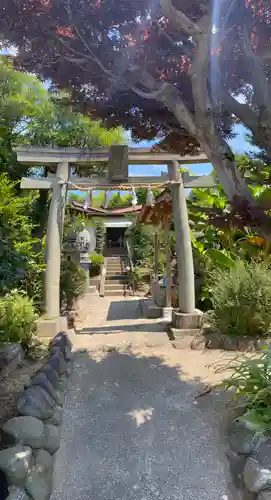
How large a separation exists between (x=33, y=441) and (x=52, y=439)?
0.90 ft

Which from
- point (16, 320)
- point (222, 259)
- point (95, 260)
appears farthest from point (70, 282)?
point (95, 260)

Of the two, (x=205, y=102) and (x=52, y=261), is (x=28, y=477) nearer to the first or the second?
(x=205, y=102)

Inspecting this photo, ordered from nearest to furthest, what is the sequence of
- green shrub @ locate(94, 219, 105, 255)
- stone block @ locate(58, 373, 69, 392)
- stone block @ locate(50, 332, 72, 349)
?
stone block @ locate(58, 373, 69, 392) → stone block @ locate(50, 332, 72, 349) → green shrub @ locate(94, 219, 105, 255)

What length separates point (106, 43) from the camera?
3.04 meters

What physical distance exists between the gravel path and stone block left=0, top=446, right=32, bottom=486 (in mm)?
331

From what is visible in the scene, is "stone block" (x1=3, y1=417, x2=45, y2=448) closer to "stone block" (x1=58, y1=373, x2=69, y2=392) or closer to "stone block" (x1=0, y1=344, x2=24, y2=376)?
"stone block" (x1=58, y1=373, x2=69, y2=392)

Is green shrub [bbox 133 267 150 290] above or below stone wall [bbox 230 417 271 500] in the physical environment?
above

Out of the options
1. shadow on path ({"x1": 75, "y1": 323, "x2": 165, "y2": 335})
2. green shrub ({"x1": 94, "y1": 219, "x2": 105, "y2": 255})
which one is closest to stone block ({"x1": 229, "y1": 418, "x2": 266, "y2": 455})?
shadow on path ({"x1": 75, "y1": 323, "x2": 165, "y2": 335})

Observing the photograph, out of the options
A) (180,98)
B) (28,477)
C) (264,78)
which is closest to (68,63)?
(180,98)

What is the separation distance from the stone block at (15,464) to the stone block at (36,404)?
45 centimetres

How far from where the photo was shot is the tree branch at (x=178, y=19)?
2543 mm

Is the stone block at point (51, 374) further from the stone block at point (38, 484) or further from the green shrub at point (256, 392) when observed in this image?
the green shrub at point (256, 392)

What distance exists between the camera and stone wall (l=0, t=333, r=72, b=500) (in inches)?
90.2

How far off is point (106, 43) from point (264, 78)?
1338mm
